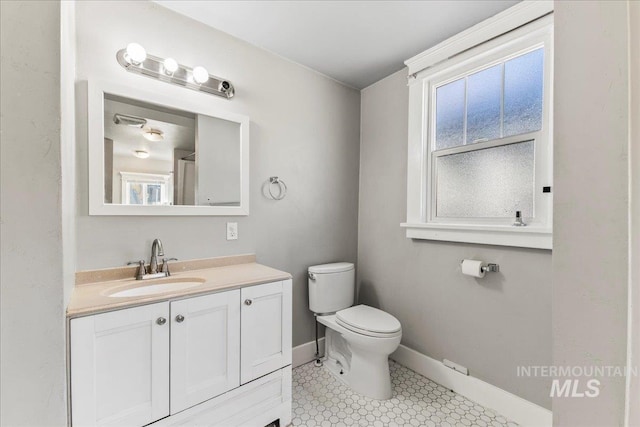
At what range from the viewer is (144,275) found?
144cm

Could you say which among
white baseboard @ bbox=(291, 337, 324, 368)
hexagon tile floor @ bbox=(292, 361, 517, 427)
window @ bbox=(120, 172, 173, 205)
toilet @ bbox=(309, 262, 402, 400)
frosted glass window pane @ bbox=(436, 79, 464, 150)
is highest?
frosted glass window pane @ bbox=(436, 79, 464, 150)

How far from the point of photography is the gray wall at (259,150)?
1387mm

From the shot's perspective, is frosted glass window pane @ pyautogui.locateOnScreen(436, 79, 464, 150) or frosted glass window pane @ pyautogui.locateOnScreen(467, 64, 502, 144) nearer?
frosted glass window pane @ pyautogui.locateOnScreen(467, 64, 502, 144)

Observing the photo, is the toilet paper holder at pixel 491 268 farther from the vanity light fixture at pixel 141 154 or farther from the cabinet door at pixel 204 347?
the vanity light fixture at pixel 141 154

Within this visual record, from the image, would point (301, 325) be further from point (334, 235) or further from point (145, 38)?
point (145, 38)

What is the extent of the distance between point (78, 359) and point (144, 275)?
20.1 inches

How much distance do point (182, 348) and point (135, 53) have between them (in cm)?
151

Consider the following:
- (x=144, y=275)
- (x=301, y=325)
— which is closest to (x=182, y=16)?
(x=144, y=275)

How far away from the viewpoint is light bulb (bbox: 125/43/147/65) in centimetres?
141

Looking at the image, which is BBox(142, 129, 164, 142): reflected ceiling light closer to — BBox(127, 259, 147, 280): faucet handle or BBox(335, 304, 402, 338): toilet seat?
BBox(127, 259, 147, 280): faucet handle

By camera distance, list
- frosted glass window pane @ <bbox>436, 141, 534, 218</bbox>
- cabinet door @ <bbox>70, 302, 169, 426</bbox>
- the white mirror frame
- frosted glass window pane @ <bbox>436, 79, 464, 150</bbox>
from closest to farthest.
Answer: cabinet door @ <bbox>70, 302, 169, 426</bbox>, the white mirror frame, frosted glass window pane @ <bbox>436, 141, 534, 218</bbox>, frosted glass window pane @ <bbox>436, 79, 464, 150</bbox>

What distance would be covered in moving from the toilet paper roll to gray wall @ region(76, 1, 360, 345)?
104cm

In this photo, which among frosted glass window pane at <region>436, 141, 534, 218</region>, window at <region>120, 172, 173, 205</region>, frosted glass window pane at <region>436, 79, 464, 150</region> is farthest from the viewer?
frosted glass window pane at <region>436, 79, 464, 150</region>

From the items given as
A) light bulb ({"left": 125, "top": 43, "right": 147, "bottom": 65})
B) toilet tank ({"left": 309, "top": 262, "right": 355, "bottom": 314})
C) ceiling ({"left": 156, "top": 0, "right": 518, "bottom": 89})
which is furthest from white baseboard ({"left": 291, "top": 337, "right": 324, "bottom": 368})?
ceiling ({"left": 156, "top": 0, "right": 518, "bottom": 89})
